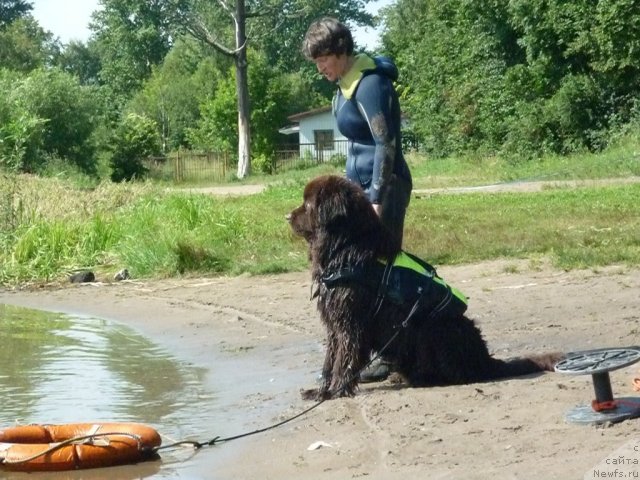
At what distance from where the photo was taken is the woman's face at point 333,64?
7.32 meters

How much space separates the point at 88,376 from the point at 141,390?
0.77 metres

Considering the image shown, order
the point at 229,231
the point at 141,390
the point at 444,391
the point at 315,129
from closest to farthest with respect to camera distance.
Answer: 1. the point at 444,391
2. the point at 141,390
3. the point at 229,231
4. the point at 315,129

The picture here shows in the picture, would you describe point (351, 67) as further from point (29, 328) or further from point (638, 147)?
point (638, 147)

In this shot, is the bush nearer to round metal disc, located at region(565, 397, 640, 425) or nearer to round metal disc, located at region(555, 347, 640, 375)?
round metal disc, located at region(555, 347, 640, 375)

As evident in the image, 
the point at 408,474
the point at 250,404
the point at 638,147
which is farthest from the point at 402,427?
the point at 638,147

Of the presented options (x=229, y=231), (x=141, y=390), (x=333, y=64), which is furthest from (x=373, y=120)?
(x=229, y=231)

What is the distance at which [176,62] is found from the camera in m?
82.7

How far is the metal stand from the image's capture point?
17.6 ft

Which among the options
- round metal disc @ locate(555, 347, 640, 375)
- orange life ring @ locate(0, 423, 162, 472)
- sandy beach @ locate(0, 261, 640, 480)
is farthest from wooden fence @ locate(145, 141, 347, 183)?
round metal disc @ locate(555, 347, 640, 375)

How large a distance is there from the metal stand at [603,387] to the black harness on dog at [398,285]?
1.53 m

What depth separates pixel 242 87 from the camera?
158 ft

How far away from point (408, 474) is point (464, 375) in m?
1.77

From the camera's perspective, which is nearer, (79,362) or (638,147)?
(79,362)

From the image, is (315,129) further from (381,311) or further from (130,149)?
(381,311)
